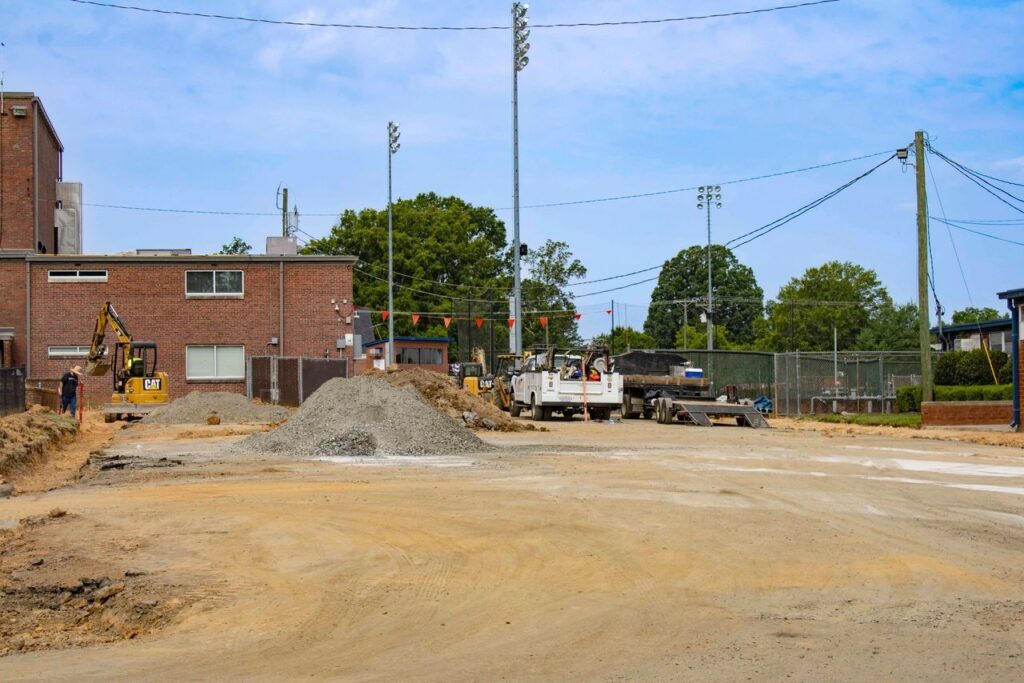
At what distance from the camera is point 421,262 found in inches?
3460

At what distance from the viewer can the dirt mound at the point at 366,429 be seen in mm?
22266

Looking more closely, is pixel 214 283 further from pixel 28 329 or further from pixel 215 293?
pixel 28 329

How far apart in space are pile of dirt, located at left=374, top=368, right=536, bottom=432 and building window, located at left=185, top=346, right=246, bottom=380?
15.3 meters

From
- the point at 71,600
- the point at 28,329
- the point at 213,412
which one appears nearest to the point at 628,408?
the point at 213,412

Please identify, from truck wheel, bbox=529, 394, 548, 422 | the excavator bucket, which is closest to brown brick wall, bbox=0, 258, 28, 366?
the excavator bucket

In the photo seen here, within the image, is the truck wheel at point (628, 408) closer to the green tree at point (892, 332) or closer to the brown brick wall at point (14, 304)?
the brown brick wall at point (14, 304)

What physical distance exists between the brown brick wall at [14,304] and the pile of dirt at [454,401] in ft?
66.9

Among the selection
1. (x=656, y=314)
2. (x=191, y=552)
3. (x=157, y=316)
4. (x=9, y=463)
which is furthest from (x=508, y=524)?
(x=656, y=314)

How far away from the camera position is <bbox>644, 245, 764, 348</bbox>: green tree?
120125 mm

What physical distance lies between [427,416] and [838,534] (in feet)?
46.3

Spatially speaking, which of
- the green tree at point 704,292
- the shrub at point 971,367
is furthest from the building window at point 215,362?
the green tree at point 704,292

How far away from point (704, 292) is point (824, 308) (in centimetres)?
2639

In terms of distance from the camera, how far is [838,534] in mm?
11117

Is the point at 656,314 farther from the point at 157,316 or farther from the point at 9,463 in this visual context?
the point at 9,463
